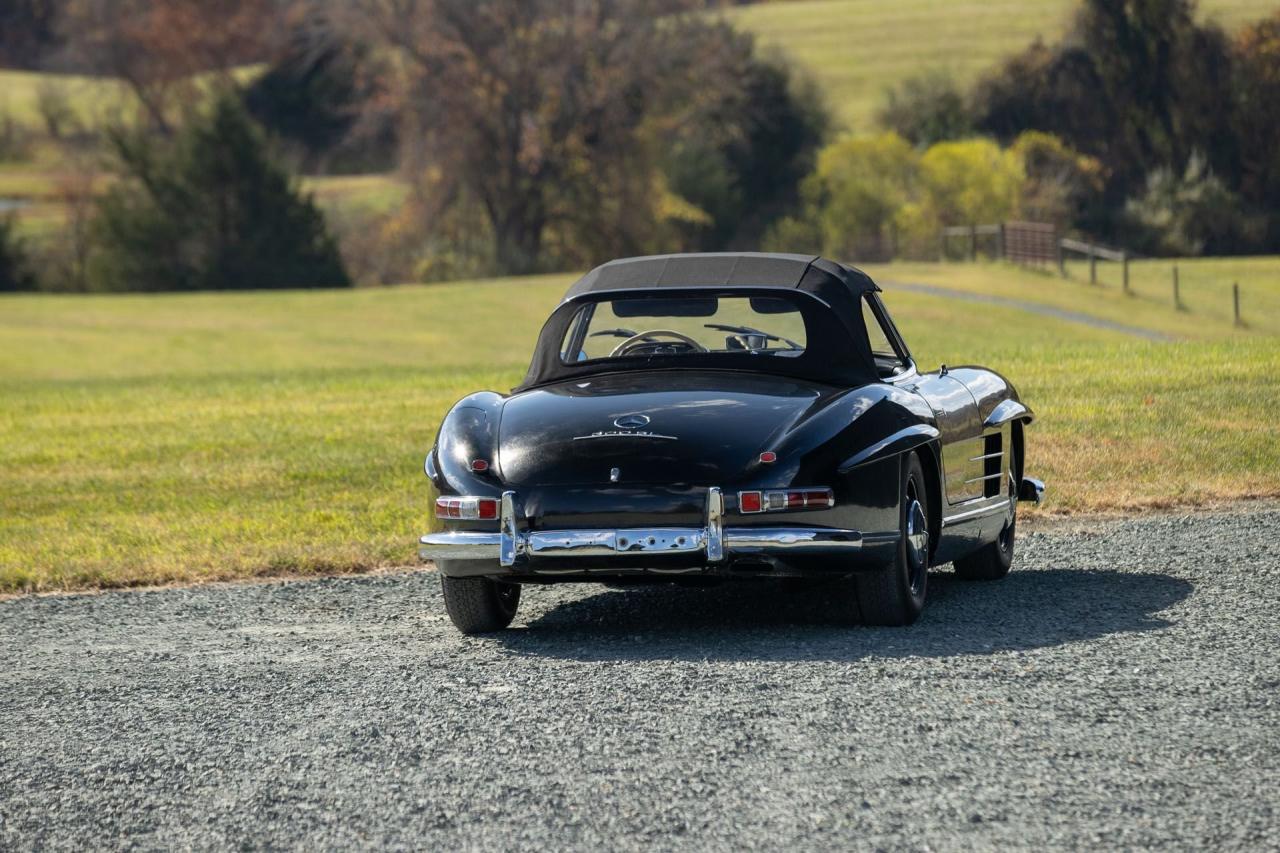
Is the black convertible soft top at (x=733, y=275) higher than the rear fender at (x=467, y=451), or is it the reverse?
the black convertible soft top at (x=733, y=275)

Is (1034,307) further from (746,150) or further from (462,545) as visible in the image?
(462,545)

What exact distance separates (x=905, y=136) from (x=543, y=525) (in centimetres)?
7749

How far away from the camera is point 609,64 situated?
209 ft

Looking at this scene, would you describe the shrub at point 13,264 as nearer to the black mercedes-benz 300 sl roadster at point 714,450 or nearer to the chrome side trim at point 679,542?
the black mercedes-benz 300 sl roadster at point 714,450

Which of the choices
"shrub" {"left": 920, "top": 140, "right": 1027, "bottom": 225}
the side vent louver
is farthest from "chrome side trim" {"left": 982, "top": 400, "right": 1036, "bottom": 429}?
"shrub" {"left": 920, "top": 140, "right": 1027, "bottom": 225}

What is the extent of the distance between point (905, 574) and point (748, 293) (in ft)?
5.03

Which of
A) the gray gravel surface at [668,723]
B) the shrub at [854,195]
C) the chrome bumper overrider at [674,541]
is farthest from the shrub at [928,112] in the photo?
the chrome bumper overrider at [674,541]

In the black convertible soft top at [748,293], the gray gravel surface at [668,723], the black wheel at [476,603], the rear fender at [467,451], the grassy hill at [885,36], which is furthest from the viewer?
the grassy hill at [885,36]

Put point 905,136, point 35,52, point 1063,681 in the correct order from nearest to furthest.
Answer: point 1063,681 → point 905,136 → point 35,52

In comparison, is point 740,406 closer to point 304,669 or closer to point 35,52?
point 304,669

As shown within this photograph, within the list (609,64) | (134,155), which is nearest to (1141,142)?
(609,64)

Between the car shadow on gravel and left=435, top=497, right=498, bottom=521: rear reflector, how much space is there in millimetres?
543

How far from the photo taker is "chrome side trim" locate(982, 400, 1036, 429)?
8.81m

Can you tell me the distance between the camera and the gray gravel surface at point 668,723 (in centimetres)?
478
